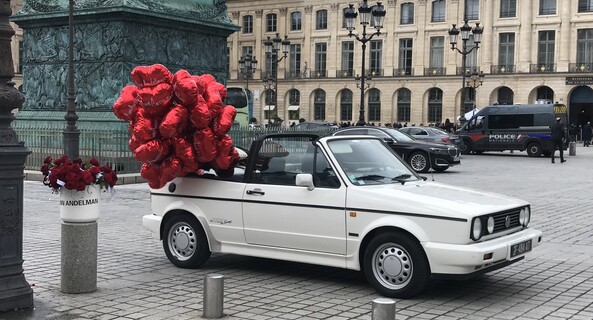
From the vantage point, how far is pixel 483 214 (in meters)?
7.12

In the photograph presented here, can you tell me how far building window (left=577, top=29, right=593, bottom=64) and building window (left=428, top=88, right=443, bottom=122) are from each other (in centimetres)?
1286

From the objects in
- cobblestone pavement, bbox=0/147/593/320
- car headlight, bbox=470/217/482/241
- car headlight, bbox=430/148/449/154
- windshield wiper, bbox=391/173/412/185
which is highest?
windshield wiper, bbox=391/173/412/185

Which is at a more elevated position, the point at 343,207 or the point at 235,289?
the point at 343,207

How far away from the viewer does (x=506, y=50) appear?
67.4 m

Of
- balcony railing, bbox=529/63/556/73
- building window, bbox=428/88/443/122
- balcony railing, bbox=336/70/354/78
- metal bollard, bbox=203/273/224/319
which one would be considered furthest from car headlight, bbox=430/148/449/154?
balcony railing, bbox=336/70/354/78

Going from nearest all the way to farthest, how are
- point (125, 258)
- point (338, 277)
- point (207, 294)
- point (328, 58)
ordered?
point (207, 294), point (338, 277), point (125, 258), point (328, 58)

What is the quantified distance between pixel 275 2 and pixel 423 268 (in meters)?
75.4

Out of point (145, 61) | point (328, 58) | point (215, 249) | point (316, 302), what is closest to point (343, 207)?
point (316, 302)

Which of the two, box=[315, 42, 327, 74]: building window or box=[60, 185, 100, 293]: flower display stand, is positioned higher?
box=[315, 42, 327, 74]: building window

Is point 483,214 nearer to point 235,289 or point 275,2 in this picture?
point 235,289

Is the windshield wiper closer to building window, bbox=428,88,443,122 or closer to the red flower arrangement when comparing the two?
the red flower arrangement

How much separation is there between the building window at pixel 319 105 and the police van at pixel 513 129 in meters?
38.9

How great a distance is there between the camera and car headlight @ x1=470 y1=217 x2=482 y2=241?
7020mm

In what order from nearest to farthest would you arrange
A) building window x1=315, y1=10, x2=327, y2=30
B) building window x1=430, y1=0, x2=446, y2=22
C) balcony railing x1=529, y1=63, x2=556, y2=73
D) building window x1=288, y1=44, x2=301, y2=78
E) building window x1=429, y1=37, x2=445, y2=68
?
balcony railing x1=529, y1=63, x2=556, y2=73
building window x1=430, y1=0, x2=446, y2=22
building window x1=429, y1=37, x2=445, y2=68
building window x1=315, y1=10, x2=327, y2=30
building window x1=288, y1=44, x2=301, y2=78
